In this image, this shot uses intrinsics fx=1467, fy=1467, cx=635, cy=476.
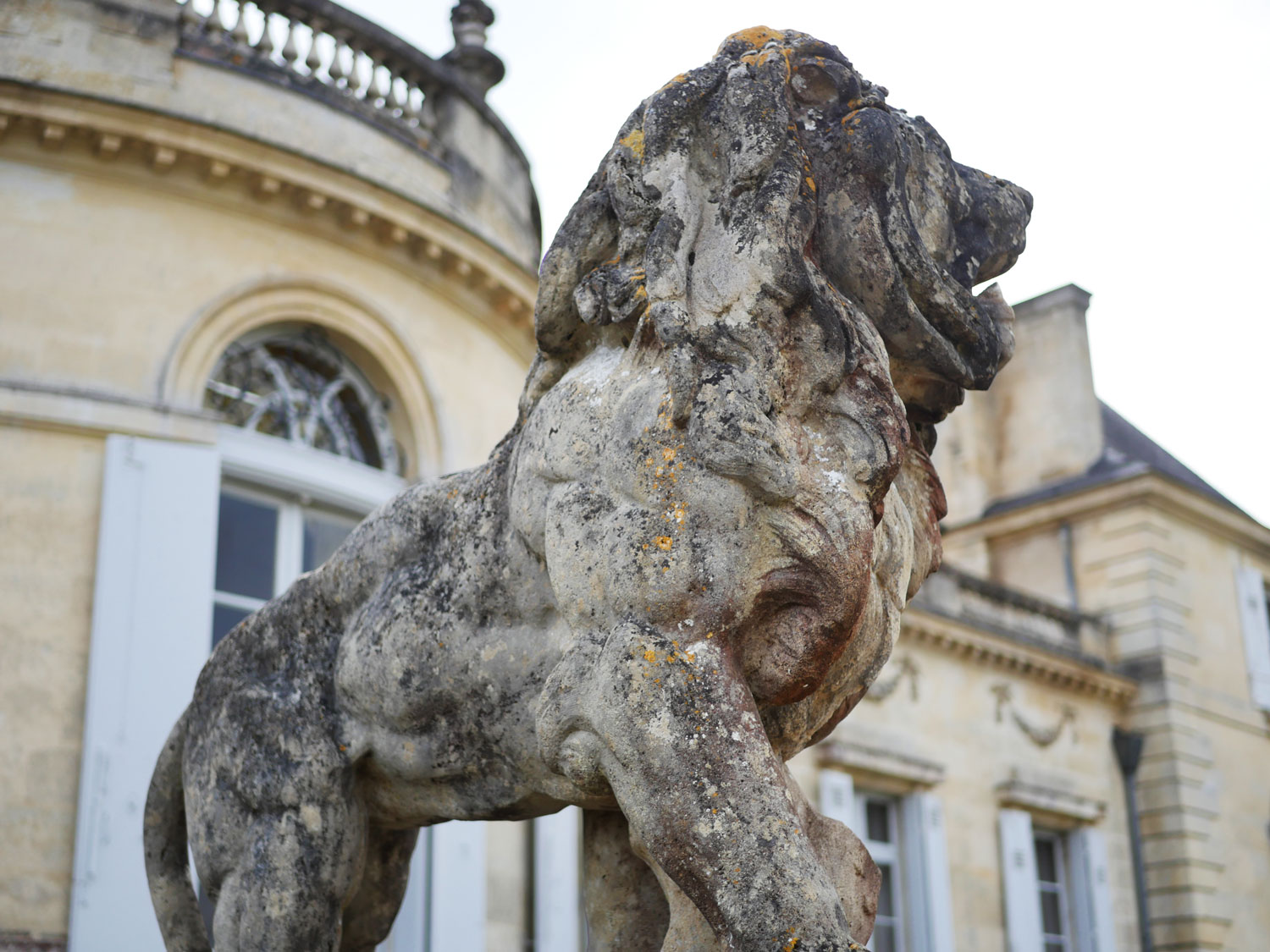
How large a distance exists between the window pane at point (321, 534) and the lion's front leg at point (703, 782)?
21.9 ft

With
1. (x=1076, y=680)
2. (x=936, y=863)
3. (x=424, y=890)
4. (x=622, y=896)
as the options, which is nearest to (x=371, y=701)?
(x=622, y=896)

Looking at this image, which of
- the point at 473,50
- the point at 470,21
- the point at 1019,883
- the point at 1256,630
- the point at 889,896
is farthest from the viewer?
Result: the point at 1256,630

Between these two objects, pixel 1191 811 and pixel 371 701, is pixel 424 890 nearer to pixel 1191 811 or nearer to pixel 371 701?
pixel 371 701

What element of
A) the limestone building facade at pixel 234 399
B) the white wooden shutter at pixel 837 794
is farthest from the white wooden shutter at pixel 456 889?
the white wooden shutter at pixel 837 794

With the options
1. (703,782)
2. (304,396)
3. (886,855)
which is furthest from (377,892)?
(886,855)

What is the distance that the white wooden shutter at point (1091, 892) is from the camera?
592 inches

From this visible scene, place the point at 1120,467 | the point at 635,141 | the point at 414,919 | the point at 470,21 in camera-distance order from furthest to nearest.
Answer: the point at 1120,467
the point at 470,21
the point at 414,919
the point at 635,141

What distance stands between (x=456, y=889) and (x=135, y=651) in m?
2.40

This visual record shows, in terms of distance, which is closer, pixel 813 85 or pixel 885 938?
pixel 813 85

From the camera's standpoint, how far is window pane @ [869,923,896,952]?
13.3 meters

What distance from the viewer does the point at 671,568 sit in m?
2.42

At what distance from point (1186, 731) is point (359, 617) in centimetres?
1495

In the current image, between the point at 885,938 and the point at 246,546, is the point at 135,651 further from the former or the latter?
the point at 885,938

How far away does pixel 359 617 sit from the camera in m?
2.98
